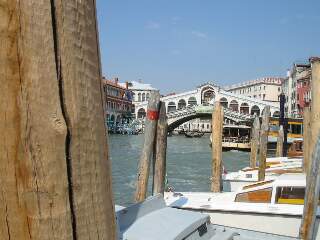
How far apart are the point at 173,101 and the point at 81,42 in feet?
192

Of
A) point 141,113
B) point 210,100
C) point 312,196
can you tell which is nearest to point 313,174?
point 312,196

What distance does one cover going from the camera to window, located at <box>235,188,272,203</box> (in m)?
5.86

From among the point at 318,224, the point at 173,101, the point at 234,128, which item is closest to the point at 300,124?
the point at 234,128

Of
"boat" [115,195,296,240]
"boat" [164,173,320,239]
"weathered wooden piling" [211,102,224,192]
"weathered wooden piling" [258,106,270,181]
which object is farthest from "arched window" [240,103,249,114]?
"boat" [115,195,296,240]

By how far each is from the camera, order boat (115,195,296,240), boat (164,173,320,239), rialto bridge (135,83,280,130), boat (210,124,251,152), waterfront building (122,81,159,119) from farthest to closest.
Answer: waterfront building (122,81,159,119), rialto bridge (135,83,280,130), boat (210,124,251,152), boat (164,173,320,239), boat (115,195,296,240)

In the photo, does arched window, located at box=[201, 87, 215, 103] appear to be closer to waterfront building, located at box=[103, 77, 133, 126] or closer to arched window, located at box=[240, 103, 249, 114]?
arched window, located at box=[240, 103, 249, 114]

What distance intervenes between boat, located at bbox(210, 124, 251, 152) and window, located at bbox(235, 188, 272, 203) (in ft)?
75.8

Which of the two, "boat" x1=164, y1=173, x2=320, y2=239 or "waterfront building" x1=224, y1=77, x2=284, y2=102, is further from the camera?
"waterfront building" x1=224, y1=77, x2=284, y2=102

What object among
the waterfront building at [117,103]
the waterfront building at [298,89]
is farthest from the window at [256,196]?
the waterfront building at [117,103]

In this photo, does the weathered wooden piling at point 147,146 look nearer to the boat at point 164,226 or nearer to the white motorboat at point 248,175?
the boat at point 164,226

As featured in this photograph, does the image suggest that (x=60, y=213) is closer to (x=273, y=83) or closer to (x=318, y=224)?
(x=318, y=224)

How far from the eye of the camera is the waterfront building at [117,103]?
2184 inches

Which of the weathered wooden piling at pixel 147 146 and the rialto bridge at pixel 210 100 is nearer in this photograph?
the weathered wooden piling at pixel 147 146

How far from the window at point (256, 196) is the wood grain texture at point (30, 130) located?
5.43 metres
